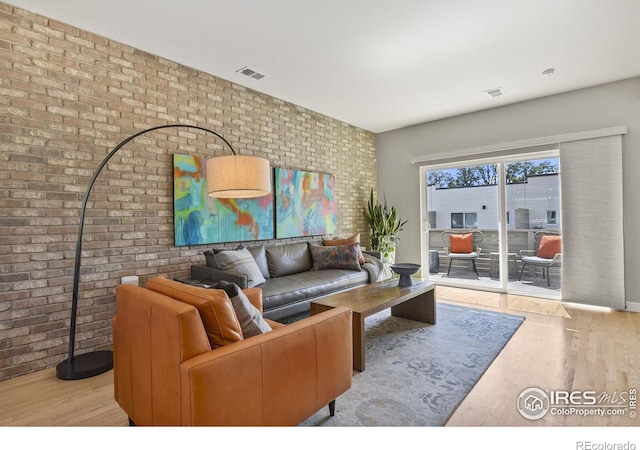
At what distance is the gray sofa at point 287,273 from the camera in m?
3.01

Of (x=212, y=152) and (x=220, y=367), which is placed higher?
(x=212, y=152)

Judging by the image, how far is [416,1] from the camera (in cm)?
241

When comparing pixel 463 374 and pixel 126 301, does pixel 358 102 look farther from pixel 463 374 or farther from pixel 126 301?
pixel 126 301

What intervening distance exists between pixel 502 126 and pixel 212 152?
4056 mm

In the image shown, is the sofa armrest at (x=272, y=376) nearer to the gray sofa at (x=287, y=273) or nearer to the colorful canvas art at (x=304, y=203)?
the gray sofa at (x=287, y=273)

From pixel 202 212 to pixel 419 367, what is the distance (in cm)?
258

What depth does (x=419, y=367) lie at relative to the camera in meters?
2.44

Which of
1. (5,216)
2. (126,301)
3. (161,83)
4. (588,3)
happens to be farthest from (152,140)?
(588,3)

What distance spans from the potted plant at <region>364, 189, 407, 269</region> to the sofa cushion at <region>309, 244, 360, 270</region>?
148 cm

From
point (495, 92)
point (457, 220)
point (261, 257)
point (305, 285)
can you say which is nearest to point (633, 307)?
point (457, 220)

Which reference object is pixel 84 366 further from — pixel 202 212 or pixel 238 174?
pixel 238 174

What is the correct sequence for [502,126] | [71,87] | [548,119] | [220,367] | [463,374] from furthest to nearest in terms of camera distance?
1. [502,126]
2. [548,119]
3. [71,87]
4. [463,374]
5. [220,367]

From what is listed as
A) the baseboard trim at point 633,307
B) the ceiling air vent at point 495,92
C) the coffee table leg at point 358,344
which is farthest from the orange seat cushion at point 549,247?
the coffee table leg at point 358,344

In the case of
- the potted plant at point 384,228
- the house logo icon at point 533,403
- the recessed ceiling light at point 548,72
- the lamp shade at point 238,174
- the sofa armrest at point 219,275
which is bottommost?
the house logo icon at point 533,403
